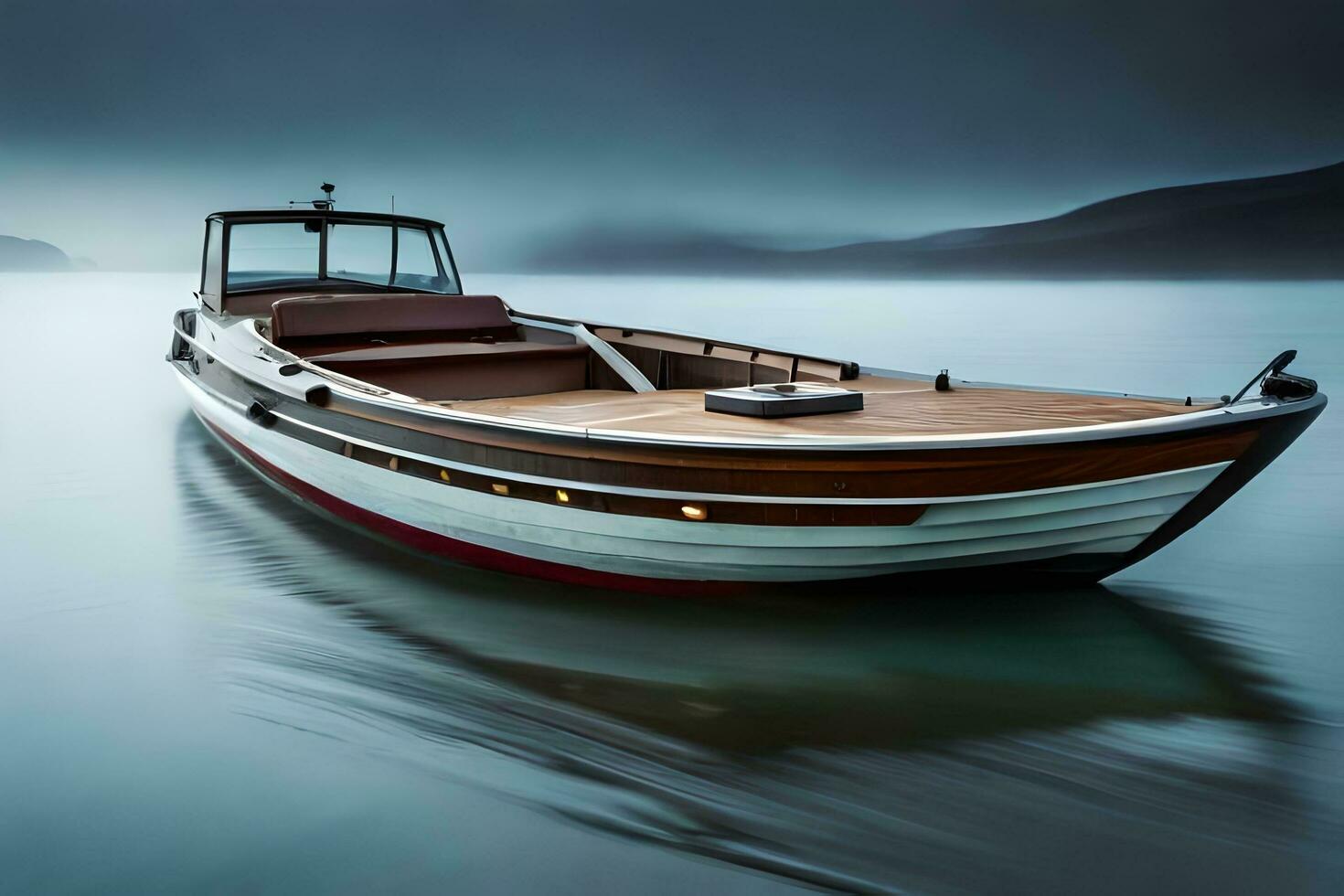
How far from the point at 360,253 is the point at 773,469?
4.90m

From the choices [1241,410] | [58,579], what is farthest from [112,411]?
[1241,410]

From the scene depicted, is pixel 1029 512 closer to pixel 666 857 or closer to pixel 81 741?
pixel 666 857

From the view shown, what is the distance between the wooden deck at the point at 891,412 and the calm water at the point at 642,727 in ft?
2.22

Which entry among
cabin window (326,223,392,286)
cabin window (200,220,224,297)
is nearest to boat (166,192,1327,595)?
cabin window (200,220,224,297)

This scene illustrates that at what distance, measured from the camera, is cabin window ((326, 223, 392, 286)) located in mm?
6820

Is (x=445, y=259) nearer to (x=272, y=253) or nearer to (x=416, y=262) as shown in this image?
(x=416, y=262)

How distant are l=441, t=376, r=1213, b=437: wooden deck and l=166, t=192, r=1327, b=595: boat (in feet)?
0.07

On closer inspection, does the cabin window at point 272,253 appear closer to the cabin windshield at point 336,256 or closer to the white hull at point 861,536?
the cabin windshield at point 336,256

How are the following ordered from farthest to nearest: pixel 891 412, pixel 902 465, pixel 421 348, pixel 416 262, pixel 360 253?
pixel 416 262
pixel 360 253
pixel 421 348
pixel 891 412
pixel 902 465

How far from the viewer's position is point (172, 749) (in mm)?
2822

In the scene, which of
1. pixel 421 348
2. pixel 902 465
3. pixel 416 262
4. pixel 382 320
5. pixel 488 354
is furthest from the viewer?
pixel 416 262

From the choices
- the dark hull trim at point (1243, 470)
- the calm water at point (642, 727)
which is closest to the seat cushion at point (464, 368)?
the calm water at point (642, 727)

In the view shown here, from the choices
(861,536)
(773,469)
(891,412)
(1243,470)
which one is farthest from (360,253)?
(1243,470)

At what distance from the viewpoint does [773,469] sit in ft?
10.2
